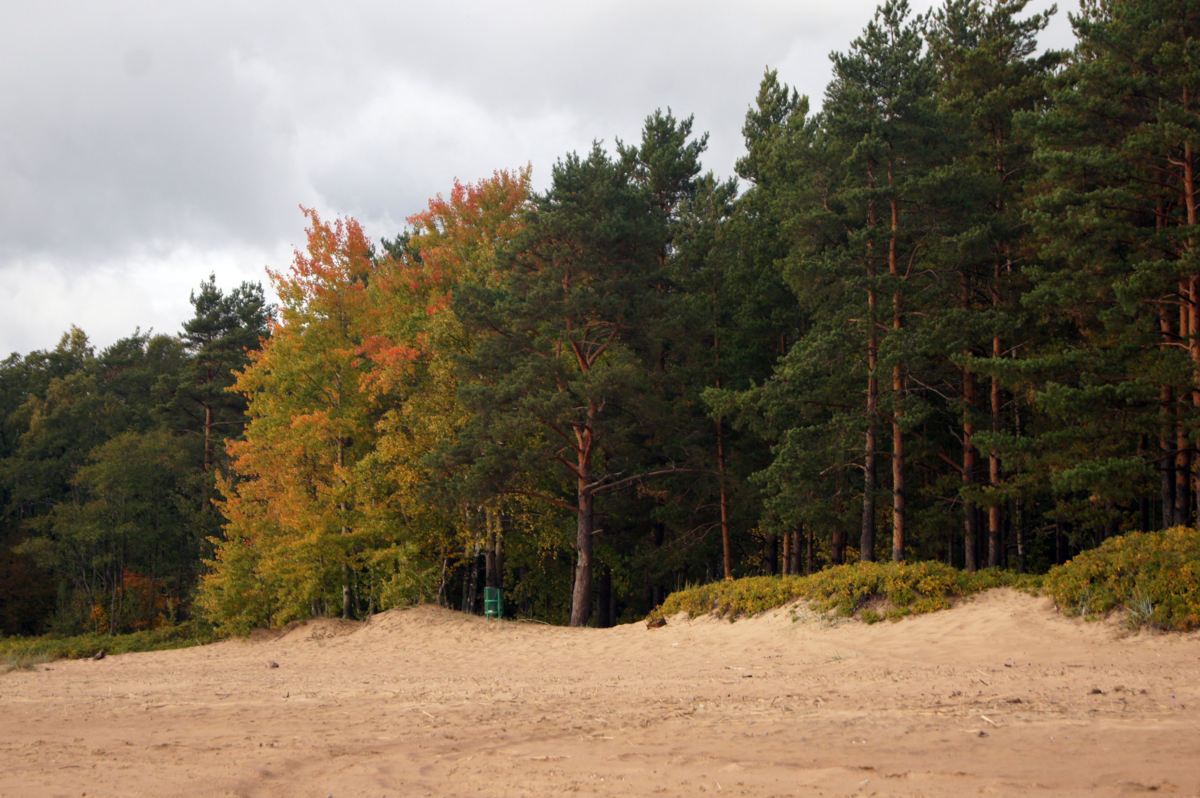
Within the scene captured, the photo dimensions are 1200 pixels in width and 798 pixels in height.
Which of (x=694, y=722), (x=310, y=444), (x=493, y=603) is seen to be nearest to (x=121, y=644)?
(x=310, y=444)

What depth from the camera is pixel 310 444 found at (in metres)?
24.3

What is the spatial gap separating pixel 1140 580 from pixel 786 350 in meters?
17.0

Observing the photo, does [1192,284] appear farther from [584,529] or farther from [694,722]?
[584,529]

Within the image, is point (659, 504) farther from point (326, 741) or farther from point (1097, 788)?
point (1097, 788)

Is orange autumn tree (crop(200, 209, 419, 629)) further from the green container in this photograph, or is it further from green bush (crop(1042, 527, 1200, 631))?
green bush (crop(1042, 527, 1200, 631))

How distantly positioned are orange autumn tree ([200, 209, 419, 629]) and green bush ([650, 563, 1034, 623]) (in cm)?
1182

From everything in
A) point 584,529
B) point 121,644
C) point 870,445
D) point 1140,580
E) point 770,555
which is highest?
point 870,445

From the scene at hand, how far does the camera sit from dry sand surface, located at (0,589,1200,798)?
15.9 ft

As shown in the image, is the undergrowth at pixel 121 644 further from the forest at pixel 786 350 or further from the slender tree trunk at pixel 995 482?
the slender tree trunk at pixel 995 482

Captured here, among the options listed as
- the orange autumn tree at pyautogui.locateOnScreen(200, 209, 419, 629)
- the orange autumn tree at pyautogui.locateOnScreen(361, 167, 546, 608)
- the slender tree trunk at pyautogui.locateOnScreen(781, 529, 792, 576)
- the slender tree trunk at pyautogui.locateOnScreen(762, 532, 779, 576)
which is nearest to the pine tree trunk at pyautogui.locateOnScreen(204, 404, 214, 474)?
the orange autumn tree at pyautogui.locateOnScreen(200, 209, 419, 629)

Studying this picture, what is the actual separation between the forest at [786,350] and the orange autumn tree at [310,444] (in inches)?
4.4

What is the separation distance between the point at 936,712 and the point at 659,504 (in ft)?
66.1

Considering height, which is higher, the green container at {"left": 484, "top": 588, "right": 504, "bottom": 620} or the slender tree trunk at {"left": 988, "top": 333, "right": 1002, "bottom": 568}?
the slender tree trunk at {"left": 988, "top": 333, "right": 1002, "bottom": 568}

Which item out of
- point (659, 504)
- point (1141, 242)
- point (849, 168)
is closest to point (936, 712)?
point (1141, 242)
